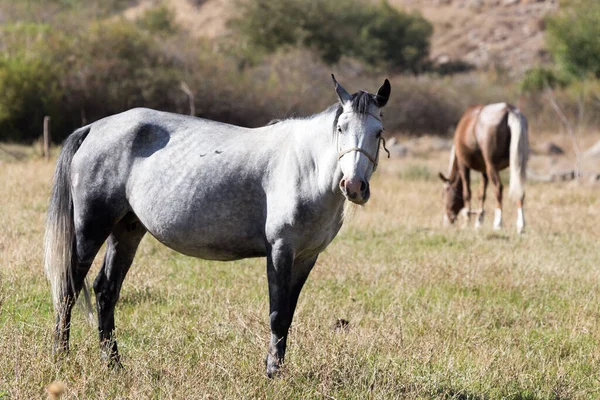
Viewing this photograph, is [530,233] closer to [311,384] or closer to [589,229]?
[589,229]

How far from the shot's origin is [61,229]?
5.04 m

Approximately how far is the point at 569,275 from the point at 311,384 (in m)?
4.48

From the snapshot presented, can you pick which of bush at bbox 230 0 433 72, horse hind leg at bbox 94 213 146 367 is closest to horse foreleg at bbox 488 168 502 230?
horse hind leg at bbox 94 213 146 367

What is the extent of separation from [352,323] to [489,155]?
280 inches

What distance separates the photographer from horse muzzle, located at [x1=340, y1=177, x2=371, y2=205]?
3.95 m

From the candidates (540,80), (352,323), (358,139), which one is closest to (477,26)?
(540,80)

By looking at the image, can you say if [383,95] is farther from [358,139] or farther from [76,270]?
[76,270]

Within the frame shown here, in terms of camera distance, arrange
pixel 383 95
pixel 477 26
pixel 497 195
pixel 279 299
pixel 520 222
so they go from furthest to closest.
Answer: pixel 477 26 → pixel 497 195 → pixel 520 222 → pixel 279 299 → pixel 383 95

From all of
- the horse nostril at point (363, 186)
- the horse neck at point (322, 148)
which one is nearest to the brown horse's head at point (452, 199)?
the horse neck at point (322, 148)

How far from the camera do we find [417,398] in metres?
4.31

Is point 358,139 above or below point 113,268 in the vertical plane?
above

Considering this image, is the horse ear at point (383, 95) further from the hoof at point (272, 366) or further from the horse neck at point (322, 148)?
the hoof at point (272, 366)

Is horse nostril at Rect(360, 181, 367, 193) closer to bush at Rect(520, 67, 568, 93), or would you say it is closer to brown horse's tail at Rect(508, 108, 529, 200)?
brown horse's tail at Rect(508, 108, 529, 200)

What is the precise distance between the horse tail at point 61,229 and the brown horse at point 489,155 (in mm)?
7621
